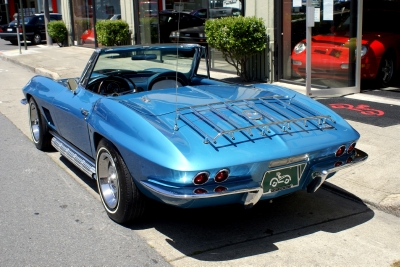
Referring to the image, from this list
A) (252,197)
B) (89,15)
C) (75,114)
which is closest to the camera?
(252,197)

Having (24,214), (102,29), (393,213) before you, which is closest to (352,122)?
(393,213)

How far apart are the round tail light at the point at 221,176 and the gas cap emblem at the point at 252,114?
2.26ft

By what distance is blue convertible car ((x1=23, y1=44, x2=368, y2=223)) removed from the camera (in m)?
3.65

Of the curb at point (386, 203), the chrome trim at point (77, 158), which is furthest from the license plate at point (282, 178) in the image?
the chrome trim at point (77, 158)

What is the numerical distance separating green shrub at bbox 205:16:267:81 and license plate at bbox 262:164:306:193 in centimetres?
679

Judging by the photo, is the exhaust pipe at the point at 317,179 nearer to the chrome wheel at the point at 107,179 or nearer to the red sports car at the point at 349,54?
the chrome wheel at the point at 107,179

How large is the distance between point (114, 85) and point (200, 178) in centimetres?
219

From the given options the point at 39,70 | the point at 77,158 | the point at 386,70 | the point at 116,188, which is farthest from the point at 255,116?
the point at 39,70

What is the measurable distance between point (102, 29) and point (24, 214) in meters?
13.6

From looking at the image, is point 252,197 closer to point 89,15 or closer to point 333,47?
point 333,47

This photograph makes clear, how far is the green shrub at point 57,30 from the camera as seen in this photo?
74.5ft

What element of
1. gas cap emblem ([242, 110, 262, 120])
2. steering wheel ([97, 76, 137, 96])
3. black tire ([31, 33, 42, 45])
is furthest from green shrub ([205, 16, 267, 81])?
black tire ([31, 33, 42, 45])

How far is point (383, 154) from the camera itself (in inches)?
235

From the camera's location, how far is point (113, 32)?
1733cm
